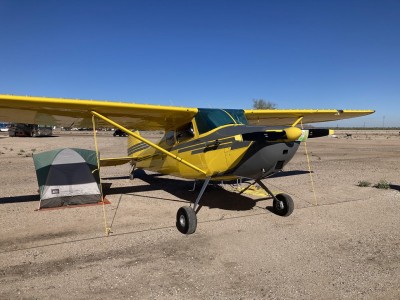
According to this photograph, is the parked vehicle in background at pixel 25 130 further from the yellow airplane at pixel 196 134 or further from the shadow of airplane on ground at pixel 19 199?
the yellow airplane at pixel 196 134

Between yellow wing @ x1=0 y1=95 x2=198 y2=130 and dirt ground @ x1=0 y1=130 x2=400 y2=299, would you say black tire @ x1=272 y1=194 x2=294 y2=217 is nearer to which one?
dirt ground @ x1=0 y1=130 x2=400 y2=299

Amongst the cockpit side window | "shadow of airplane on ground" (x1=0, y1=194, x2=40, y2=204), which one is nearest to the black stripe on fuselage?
the cockpit side window

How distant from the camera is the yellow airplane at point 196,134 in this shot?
614 centimetres

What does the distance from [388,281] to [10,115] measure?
8.63 metres

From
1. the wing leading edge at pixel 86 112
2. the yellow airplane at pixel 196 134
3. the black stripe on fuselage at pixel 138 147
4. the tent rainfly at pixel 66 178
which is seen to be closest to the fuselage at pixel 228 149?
the yellow airplane at pixel 196 134

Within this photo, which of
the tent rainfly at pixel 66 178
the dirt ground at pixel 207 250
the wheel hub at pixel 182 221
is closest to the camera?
the dirt ground at pixel 207 250

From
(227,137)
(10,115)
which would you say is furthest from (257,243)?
(10,115)

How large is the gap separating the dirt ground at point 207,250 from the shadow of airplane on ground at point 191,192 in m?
0.08

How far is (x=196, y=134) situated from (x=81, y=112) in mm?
2912

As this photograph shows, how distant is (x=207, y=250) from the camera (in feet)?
17.8

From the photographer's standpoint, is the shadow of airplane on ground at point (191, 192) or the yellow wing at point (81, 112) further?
the shadow of airplane on ground at point (191, 192)

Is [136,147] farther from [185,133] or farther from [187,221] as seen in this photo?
[187,221]

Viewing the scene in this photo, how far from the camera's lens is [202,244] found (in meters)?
5.73

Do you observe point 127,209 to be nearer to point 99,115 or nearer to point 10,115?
point 99,115
